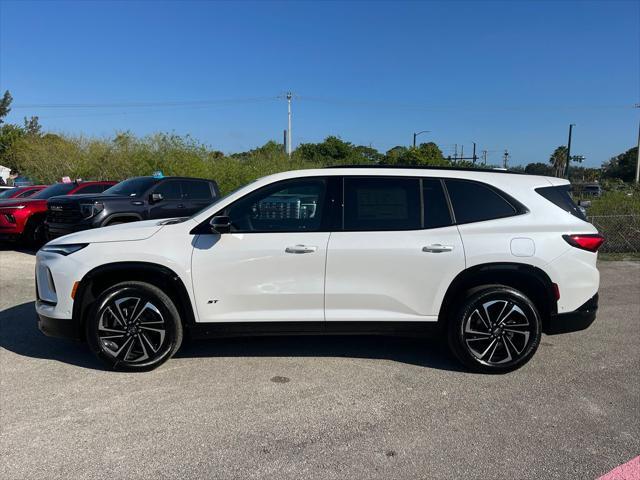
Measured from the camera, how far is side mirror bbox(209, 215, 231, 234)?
3846mm

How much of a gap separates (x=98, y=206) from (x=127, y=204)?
0.58 metres

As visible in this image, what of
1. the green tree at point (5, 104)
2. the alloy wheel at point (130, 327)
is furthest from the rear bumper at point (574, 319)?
the green tree at point (5, 104)

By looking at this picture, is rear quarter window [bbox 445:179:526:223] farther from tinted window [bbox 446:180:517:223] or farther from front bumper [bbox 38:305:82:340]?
front bumper [bbox 38:305:82:340]

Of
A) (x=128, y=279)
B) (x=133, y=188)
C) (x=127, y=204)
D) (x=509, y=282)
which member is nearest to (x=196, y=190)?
(x=133, y=188)

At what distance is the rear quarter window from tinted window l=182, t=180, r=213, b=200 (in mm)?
7991

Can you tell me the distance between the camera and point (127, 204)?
373 inches

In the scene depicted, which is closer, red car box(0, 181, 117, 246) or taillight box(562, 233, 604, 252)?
taillight box(562, 233, 604, 252)

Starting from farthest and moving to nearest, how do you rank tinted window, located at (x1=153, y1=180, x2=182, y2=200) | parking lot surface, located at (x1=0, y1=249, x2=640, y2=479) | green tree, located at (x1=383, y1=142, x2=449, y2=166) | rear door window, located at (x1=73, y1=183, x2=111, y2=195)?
1. green tree, located at (x1=383, y1=142, x2=449, y2=166)
2. rear door window, located at (x1=73, y1=183, x2=111, y2=195)
3. tinted window, located at (x1=153, y1=180, x2=182, y2=200)
4. parking lot surface, located at (x1=0, y1=249, x2=640, y2=479)

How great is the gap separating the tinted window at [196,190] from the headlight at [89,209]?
2154mm

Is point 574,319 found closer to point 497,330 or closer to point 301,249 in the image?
point 497,330

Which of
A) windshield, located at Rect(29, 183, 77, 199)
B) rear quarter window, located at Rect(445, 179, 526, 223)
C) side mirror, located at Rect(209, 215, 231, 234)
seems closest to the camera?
side mirror, located at Rect(209, 215, 231, 234)

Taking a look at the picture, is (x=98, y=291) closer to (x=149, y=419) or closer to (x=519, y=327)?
(x=149, y=419)

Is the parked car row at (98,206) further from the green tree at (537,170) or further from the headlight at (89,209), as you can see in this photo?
the green tree at (537,170)

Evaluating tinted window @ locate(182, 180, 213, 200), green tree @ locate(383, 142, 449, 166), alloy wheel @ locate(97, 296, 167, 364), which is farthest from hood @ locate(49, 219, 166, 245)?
green tree @ locate(383, 142, 449, 166)
